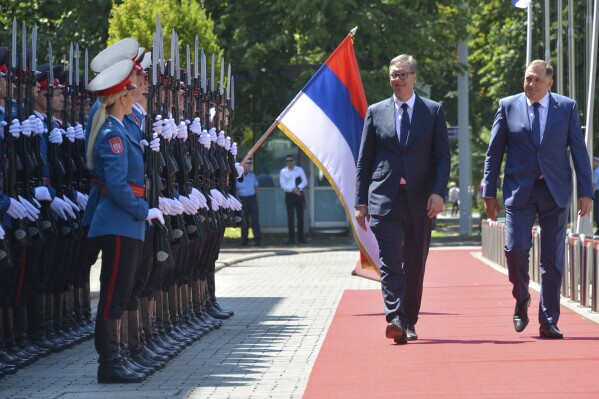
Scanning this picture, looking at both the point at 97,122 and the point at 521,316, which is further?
the point at 521,316

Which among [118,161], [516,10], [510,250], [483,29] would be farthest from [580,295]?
[483,29]

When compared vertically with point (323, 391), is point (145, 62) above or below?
above

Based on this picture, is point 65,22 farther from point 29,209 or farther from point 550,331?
point 29,209

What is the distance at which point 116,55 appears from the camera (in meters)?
9.73

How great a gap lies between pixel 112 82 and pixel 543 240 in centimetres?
367

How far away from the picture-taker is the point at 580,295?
1383 centimetres

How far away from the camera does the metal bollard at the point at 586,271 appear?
532 inches

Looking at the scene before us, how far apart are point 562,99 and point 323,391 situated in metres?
3.79

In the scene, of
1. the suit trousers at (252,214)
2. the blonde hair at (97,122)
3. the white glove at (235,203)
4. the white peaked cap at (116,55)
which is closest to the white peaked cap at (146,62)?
the white peaked cap at (116,55)

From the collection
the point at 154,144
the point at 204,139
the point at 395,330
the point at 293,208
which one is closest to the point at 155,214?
the point at 154,144

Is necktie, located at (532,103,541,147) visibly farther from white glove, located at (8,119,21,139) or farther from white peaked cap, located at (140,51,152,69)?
white glove, located at (8,119,21,139)

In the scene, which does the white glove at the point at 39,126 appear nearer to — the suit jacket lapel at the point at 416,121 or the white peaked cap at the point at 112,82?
the white peaked cap at the point at 112,82

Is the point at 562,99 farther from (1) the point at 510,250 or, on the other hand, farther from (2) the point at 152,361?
(2) the point at 152,361

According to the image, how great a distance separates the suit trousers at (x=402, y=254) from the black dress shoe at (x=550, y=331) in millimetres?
926
